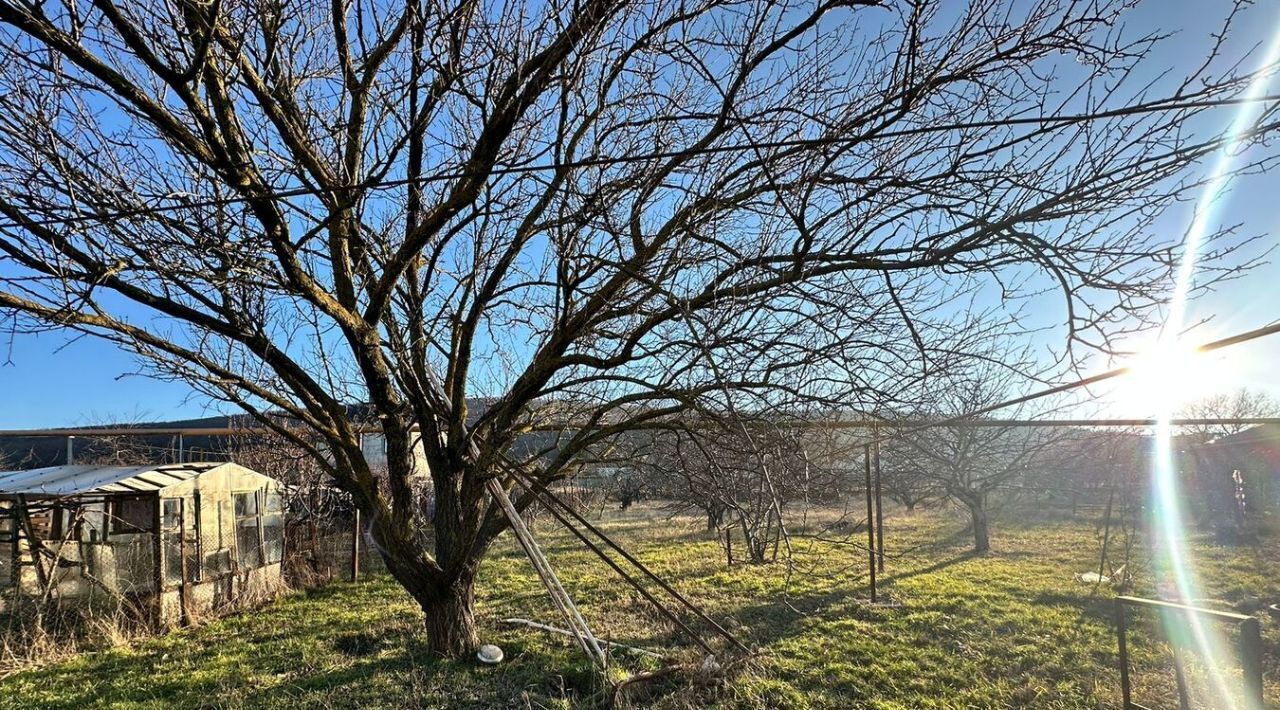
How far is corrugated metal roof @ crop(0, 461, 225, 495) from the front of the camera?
784cm

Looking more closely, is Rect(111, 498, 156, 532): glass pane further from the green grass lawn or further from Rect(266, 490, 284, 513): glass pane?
Rect(266, 490, 284, 513): glass pane

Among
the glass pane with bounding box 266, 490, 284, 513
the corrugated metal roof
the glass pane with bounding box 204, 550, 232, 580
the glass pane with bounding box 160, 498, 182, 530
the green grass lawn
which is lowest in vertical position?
the green grass lawn

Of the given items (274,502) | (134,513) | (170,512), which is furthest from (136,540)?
(274,502)

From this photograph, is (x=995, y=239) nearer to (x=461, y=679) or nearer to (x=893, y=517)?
(x=461, y=679)

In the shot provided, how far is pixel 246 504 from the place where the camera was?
31.7ft

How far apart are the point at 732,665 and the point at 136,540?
761 centimetres

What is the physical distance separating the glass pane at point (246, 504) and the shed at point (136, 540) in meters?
0.03

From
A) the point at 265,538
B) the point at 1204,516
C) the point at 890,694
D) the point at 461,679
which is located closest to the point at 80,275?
the point at 461,679

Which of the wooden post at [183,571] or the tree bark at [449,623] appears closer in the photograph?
the tree bark at [449,623]

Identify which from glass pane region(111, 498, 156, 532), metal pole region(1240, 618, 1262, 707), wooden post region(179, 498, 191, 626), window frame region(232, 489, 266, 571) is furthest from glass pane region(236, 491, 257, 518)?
metal pole region(1240, 618, 1262, 707)

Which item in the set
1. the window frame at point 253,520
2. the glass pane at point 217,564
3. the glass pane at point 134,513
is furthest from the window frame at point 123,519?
the window frame at point 253,520

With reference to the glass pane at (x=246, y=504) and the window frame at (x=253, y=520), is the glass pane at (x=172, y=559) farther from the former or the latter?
the glass pane at (x=246, y=504)

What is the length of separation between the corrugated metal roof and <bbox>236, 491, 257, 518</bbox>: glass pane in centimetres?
68

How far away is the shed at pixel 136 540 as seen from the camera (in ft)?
24.9
